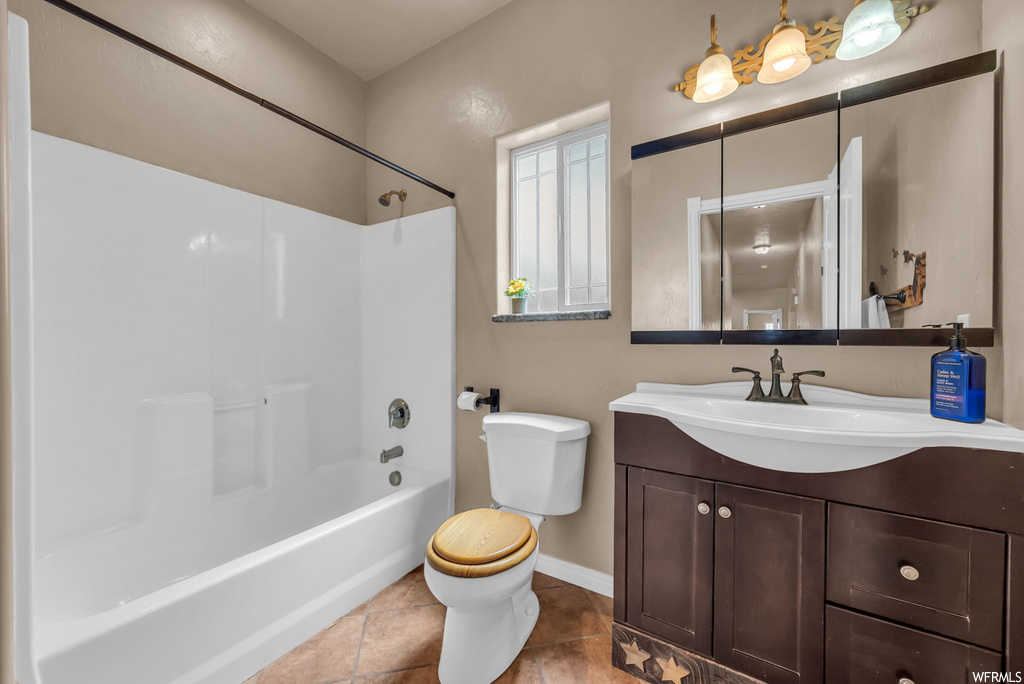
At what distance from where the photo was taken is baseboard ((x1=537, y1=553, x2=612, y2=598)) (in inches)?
67.6

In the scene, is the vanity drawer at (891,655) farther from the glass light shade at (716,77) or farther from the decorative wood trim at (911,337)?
the glass light shade at (716,77)

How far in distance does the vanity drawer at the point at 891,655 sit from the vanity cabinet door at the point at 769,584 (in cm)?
4

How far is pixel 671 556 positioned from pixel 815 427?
55 cm

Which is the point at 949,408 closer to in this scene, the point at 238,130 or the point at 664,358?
the point at 664,358

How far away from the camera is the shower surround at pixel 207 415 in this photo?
1.16m

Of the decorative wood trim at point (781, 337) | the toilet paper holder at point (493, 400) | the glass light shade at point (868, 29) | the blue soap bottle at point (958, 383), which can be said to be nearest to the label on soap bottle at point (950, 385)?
the blue soap bottle at point (958, 383)

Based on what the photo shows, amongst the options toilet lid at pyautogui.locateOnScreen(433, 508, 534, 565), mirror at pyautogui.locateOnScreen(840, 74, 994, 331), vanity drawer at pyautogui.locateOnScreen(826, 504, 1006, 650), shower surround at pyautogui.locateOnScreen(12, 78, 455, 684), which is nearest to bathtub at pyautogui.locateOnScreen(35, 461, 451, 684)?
shower surround at pyautogui.locateOnScreen(12, 78, 455, 684)

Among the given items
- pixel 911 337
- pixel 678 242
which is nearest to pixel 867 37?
pixel 678 242

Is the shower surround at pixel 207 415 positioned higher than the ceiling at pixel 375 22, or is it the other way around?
the ceiling at pixel 375 22

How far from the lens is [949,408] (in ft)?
3.39

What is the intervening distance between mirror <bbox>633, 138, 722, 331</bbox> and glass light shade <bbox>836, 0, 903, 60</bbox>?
0.41m

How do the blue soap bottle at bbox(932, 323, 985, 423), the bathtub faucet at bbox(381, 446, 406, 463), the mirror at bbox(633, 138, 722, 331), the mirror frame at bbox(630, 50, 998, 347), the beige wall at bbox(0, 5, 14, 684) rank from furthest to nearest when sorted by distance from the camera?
the bathtub faucet at bbox(381, 446, 406, 463), the mirror at bbox(633, 138, 722, 331), the mirror frame at bbox(630, 50, 998, 347), the blue soap bottle at bbox(932, 323, 985, 423), the beige wall at bbox(0, 5, 14, 684)

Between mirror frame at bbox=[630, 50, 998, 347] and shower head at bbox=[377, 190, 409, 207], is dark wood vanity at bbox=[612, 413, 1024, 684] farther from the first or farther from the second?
shower head at bbox=[377, 190, 409, 207]

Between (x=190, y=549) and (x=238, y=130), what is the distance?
76.8 inches
